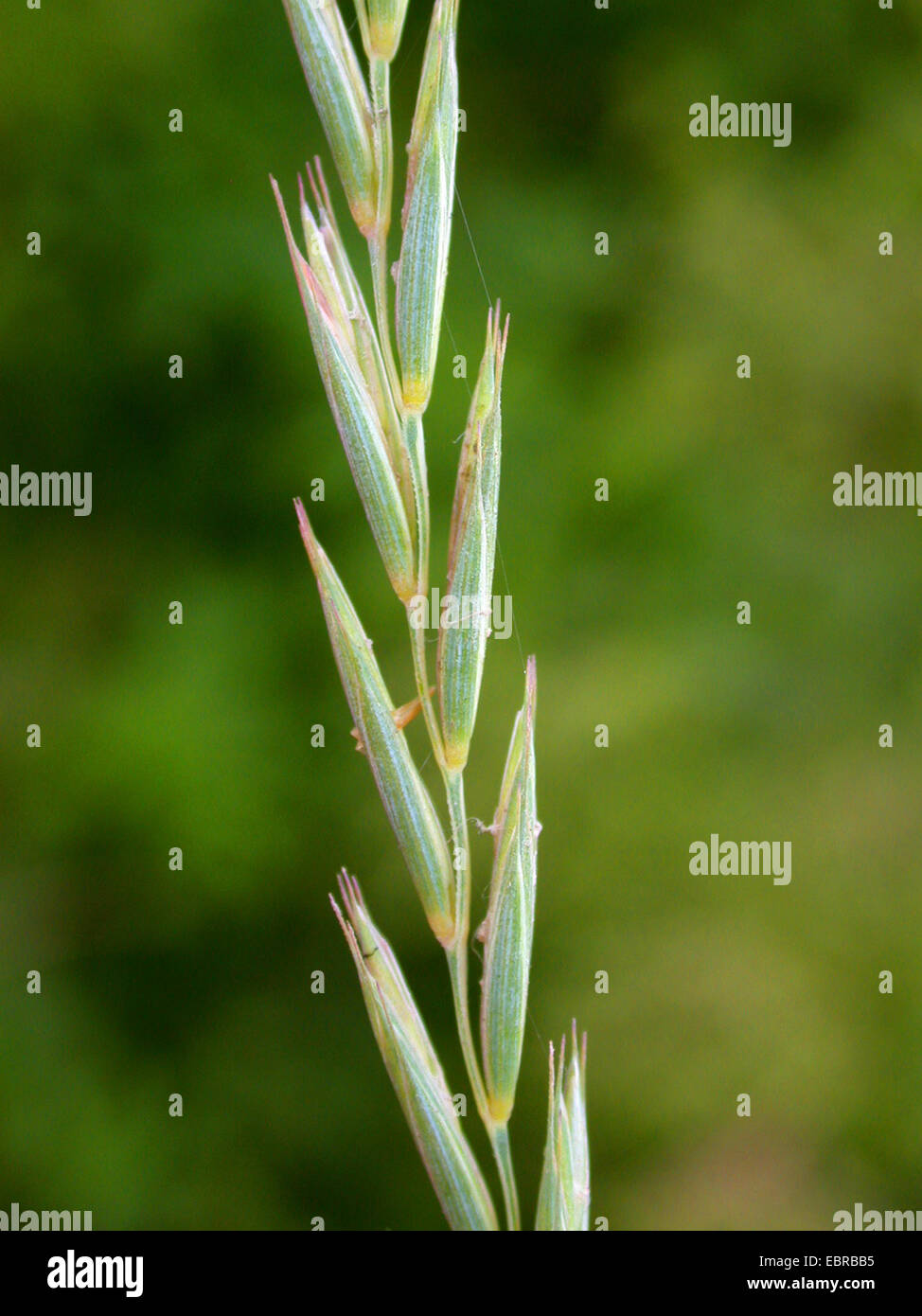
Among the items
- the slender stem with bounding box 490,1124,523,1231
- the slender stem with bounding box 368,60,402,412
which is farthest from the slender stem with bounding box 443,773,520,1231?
the slender stem with bounding box 368,60,402,412

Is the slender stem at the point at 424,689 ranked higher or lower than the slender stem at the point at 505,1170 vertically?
higher

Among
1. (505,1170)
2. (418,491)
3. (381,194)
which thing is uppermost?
Answer: (381,194)

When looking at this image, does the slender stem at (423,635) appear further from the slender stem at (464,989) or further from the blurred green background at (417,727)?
the blurred green background at (417,727)

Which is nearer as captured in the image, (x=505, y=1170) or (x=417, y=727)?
(x=505, y=1170)

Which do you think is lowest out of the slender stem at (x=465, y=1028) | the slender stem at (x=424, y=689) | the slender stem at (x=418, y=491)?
the slender stem at (x=465, y=1028)

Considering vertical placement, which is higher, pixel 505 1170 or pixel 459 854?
pixel 459 854

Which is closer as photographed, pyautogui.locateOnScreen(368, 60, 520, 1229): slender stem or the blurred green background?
pyautogui.locateOnScreen(368, 60, 520, 1229): slender stem

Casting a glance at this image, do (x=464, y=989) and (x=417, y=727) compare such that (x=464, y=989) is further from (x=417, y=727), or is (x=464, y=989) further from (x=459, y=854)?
(x=417, y=727)

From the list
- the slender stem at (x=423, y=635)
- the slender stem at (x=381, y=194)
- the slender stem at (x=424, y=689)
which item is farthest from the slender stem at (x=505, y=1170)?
the slender stem at (x=381, y=194)

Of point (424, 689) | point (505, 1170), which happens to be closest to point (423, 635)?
point (424, 689)

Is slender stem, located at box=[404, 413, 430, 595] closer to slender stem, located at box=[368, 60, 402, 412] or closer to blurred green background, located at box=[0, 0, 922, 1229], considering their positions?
slender stem, located at box=[368, 60, 402, 412]
